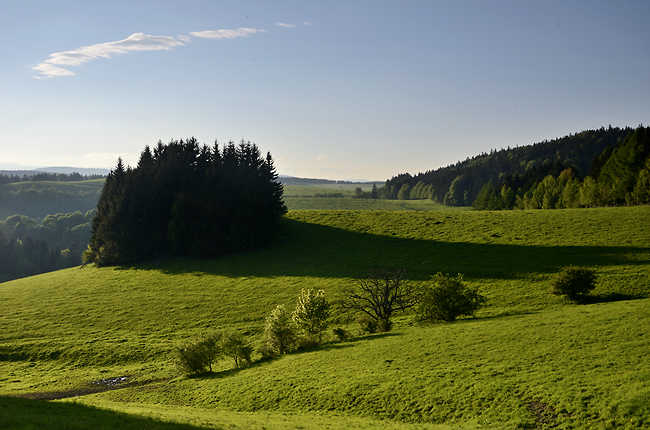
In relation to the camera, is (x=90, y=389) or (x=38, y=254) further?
(x=38, y=254)

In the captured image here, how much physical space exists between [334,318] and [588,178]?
84222mm

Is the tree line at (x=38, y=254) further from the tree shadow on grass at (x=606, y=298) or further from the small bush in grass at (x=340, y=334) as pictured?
the tree shadow on grass at (x=606, y=298)

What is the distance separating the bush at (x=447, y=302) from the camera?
39.1m

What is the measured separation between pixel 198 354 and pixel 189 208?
52.1 metres

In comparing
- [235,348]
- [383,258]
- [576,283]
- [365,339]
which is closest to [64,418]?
[235,348]

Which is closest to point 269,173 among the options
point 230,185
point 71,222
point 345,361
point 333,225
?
→ point 230,185

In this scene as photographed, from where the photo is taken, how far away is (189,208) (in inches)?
3285

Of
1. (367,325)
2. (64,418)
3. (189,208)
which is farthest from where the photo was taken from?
(189,208)

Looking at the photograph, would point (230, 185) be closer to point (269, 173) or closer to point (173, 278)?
point (269, 173)

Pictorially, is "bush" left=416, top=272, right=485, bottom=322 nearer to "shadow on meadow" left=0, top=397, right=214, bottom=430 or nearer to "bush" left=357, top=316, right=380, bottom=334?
"bush" left=357, top=316, right=380, bottom=334

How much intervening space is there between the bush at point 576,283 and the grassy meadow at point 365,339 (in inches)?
56.8

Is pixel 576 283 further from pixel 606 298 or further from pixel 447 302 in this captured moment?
pixel 447 302

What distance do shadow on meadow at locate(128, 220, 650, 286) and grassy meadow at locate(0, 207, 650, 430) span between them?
429 mm

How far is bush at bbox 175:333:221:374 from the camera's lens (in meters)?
36.0
